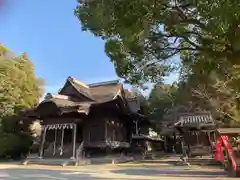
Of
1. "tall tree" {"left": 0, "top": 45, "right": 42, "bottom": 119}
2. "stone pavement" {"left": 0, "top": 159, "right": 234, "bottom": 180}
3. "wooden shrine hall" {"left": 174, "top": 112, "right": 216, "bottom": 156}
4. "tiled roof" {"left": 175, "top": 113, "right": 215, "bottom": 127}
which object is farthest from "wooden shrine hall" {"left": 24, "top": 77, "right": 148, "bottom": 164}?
"stone pavement" {"left": 0, "top": 159, "right": 234, "bottom": 180}

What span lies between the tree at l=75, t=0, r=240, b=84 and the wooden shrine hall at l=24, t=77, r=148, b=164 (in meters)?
11.1

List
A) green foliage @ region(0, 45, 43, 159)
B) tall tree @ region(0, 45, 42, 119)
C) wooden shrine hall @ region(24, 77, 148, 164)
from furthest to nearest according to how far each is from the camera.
→ tall tree @ region(0, 45, 42, 119) → green foliage @ region(0, 45, 43, 159) → wooden shrine hall @ region(24, 77, 148, 164)

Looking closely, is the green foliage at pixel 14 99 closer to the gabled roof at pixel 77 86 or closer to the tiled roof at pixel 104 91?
the gabled roof at pixel 77 86

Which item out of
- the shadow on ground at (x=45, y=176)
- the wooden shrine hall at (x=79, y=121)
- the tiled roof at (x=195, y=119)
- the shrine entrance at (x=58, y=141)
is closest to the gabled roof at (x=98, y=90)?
the wooden shrine hall at (x=79, y=121)

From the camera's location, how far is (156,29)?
8.30 meters

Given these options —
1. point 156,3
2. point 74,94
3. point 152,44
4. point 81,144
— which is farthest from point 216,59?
point 74,94

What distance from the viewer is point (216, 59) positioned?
26.6ft

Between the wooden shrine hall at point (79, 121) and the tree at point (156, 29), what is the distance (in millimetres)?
11056

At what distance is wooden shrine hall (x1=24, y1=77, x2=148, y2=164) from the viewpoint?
19.9 meters

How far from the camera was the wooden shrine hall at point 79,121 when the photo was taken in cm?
1988

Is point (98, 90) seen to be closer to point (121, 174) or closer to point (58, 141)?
point (58, 141)

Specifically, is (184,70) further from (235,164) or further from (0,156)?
(0,156)

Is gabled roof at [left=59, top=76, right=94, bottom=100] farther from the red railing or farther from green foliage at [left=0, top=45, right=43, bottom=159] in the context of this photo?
the red railing

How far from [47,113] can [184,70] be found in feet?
43.6
